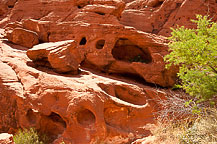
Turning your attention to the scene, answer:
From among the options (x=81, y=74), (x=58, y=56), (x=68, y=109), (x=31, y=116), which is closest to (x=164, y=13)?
(x=81, y=74)

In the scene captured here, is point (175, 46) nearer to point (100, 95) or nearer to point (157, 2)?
point (100, 95)

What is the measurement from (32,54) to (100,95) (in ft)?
11.9

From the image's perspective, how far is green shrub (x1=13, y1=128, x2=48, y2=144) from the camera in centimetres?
605

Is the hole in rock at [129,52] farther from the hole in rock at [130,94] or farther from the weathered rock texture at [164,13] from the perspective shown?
the weathered rock texture at [164,13]

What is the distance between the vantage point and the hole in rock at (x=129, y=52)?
37.3ft

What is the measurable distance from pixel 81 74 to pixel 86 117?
2.51 m

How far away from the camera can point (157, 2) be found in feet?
55.1

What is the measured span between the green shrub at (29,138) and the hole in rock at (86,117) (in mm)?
1312

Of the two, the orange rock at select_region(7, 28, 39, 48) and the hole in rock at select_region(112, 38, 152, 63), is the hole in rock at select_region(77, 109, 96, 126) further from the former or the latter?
the orange rock at select_region(7, 28, 39, 48)

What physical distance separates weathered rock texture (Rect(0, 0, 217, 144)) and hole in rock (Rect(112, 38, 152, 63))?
0.20ft

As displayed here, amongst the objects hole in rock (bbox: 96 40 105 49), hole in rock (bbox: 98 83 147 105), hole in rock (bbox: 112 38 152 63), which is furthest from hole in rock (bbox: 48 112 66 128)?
hole in rock (bbox: 112 38 152 63)

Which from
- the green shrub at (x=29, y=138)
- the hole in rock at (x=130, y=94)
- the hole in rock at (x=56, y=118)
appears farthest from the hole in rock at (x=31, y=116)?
the hole in rock at (x=130, y=94)

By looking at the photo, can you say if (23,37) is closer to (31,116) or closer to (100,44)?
(100,44)

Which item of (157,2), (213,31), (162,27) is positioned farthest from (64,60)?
(157,2)
